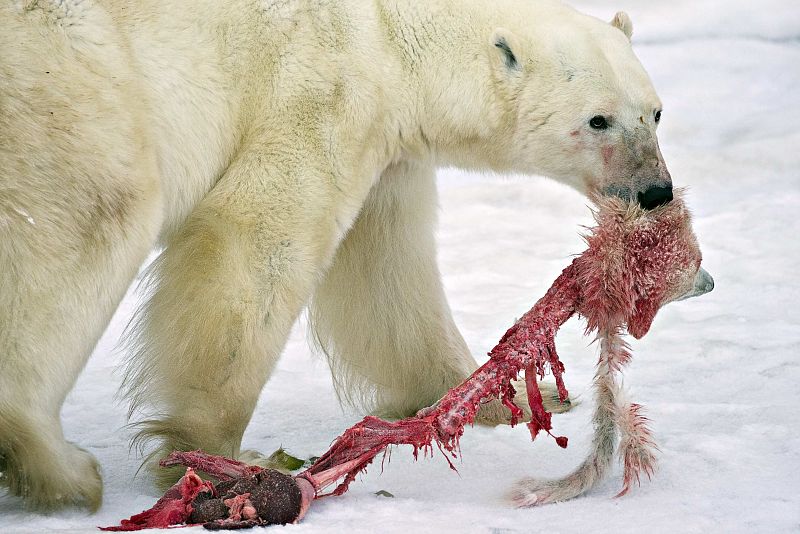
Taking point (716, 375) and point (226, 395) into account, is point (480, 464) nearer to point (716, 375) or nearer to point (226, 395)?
point (226, 395)

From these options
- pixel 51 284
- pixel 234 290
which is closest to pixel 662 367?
pixel 234 290

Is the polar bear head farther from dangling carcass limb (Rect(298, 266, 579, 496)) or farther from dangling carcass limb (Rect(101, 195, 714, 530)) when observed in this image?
dangling carcass limb (Rect(298, 266, 579, 496))

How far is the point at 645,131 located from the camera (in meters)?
3.02

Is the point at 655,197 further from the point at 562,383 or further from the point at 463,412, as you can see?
the point at 463,412

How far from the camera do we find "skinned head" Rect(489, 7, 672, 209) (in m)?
3.01

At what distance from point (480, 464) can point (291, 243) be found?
825 mm

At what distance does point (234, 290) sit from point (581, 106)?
1.09 meters

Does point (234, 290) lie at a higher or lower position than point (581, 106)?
lower

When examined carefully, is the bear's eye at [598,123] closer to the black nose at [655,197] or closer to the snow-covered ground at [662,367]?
the black nose at [655,197]

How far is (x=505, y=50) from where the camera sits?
3074 millimetres

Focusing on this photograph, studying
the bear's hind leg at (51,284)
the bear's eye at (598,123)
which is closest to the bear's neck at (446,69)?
the bear's eye at (598,123)

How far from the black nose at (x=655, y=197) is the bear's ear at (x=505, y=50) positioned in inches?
20.4

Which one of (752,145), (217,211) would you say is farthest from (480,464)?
(752,145)

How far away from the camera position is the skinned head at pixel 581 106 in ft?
9.86
